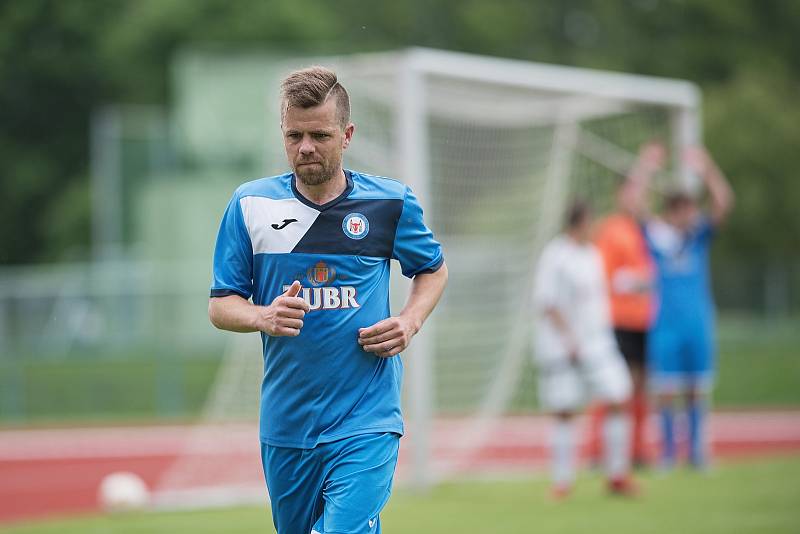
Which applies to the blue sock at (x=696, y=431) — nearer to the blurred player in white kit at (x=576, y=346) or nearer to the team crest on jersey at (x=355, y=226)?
the blurred player in white kit at (x=576, y=346)

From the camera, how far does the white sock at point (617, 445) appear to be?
9539mm

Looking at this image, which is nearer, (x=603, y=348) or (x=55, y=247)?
(x=603, y=348)

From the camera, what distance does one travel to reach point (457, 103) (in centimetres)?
1155

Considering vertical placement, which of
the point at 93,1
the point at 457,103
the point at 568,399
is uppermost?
the point at 93,1

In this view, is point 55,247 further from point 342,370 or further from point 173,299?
point 342,370

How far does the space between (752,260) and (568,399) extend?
2152 centimetres

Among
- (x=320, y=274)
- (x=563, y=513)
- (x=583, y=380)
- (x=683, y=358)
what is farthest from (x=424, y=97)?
(x=320, y=274)

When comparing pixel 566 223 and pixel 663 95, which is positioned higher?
pixel 663 95

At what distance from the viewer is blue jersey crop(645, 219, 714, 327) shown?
36.9 ft

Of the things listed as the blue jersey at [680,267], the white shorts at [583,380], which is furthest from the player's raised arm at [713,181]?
the white shorts at [583,380]

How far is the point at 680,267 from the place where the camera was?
37.0 ft

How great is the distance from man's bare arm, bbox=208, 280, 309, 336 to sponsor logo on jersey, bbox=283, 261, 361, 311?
0.12 metres

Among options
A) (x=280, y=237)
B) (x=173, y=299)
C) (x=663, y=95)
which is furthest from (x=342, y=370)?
(x=173, y=299)

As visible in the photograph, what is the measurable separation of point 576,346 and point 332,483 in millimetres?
5524
